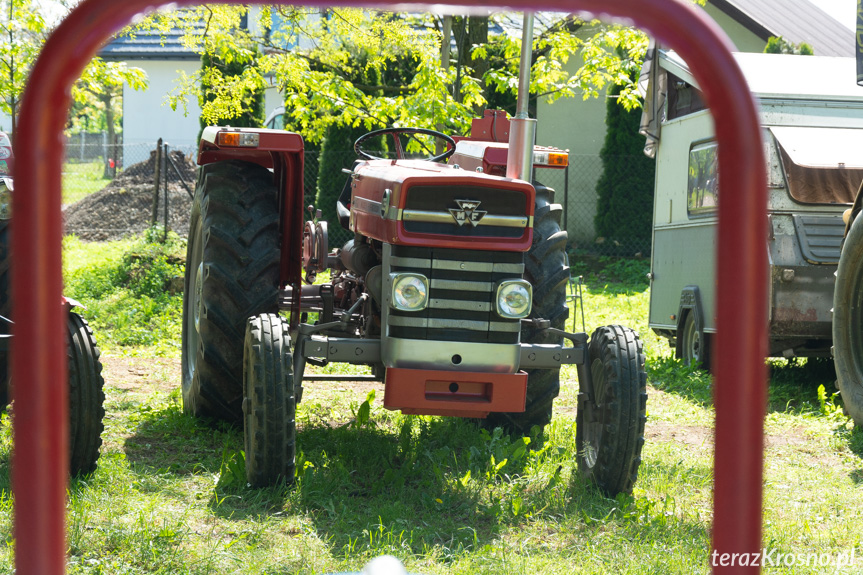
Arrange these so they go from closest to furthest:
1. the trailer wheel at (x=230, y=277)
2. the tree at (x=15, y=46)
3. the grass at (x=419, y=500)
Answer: the grass at (x=419, y=500) → the trailer wheel at (x=230, y=277) → the tree at (x=15, y=46)

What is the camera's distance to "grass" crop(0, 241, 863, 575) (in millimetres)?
3041

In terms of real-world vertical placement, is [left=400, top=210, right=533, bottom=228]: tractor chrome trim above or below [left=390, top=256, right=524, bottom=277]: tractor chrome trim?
above

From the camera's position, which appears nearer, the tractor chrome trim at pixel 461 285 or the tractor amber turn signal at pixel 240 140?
the tractor chrome trim at pixel 461 285

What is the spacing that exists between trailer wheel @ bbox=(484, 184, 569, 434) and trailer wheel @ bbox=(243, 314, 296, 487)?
1.27 metres

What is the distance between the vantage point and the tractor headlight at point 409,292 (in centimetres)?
358

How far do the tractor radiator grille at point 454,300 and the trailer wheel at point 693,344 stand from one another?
380 centimetres

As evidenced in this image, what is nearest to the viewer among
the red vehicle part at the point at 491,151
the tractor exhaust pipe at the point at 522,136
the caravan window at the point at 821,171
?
the tractor exhaust pipe at the point at 522,136

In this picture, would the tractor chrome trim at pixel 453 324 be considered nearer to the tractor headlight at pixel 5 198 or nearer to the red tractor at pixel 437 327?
the red tractor at pixel 437 327

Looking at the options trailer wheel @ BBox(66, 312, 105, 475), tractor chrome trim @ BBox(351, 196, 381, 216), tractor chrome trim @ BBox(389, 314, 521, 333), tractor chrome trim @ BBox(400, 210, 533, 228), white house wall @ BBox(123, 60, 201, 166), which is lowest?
trailer wheel @ BBox(66, 312, 105, 475)

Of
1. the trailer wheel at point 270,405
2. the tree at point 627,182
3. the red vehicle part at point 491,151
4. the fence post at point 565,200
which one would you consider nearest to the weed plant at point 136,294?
the red vehicle part at point 491,151

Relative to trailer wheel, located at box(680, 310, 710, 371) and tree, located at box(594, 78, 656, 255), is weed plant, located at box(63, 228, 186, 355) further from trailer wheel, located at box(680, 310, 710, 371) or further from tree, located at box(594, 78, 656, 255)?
tree, located at box(594, 78, 656, 255)

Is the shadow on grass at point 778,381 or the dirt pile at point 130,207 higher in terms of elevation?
the dirt pile at point 130,207

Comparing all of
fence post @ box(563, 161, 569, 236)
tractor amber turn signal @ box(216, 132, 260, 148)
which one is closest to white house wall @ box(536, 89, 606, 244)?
fence post @ box(563, 161, 569, 236)

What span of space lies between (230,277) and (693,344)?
14.5ft
